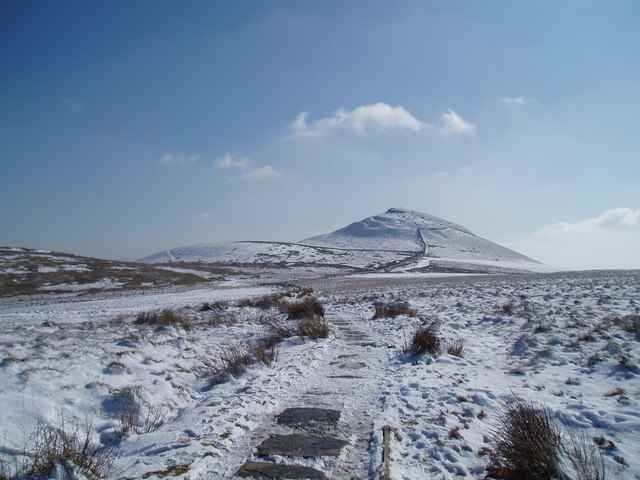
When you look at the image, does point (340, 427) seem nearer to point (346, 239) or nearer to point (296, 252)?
point (296, 252)

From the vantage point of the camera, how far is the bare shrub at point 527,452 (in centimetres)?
328

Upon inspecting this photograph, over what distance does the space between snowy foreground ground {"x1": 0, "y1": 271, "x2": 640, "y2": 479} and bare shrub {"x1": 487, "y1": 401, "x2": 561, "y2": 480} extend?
20cm

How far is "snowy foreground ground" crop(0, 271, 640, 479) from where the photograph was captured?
3.99 metres

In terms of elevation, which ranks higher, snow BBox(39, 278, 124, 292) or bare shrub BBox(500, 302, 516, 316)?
bare shrub BBox(500, 302, 516, 316)

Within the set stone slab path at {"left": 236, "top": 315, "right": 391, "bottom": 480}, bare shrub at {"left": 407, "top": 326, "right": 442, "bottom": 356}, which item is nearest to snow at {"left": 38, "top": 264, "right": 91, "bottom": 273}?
stone slab path at {"left": 236, "top": 315, "right": 391, "bottom": 480}

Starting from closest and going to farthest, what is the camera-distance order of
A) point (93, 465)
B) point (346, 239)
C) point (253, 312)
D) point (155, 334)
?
point (93, 465)
point (155, 334)
point (253, 312)
point (346, 239)

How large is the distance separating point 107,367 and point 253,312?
11.0 meters

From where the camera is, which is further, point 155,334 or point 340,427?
point 155,334

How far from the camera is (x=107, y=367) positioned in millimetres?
6520

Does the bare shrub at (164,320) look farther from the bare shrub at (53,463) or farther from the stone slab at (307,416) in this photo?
the bare shrub at (53,463)

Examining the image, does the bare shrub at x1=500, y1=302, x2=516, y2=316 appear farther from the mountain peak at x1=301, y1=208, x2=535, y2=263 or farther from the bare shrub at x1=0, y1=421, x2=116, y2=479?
the mountain peak at x1=301, y1=208, x2=535, y2=263

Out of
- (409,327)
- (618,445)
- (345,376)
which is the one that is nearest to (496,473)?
(618,445)

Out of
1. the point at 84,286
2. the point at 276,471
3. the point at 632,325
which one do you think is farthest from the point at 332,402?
the point at 84,286

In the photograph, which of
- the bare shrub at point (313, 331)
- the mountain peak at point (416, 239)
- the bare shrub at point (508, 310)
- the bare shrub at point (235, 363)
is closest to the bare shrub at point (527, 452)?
the bare shrub at point (235, 363)
